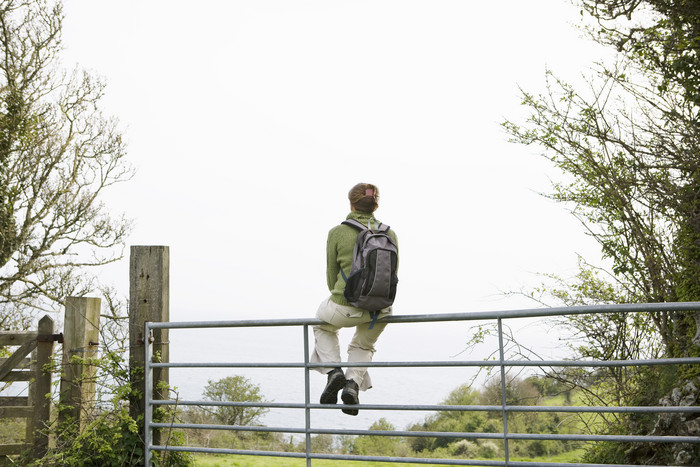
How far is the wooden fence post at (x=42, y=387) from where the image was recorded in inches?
267

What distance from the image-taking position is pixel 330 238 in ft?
17.4

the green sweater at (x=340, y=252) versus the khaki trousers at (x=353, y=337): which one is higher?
the green sweater at (x=340, y=252)

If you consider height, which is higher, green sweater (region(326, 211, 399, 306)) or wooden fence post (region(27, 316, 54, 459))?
green sweater (region(326, 211, 399, 306))

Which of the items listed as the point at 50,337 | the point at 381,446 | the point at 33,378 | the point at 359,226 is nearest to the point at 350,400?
the point at 359,226

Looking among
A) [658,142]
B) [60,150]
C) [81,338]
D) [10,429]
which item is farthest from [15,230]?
[658,142]

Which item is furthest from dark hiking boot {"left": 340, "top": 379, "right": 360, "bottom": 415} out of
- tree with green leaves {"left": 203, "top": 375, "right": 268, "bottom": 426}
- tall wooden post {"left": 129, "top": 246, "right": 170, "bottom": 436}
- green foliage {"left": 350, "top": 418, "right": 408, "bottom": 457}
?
green foliage {"left": 350, "top": 418, "right": 408, "bottom": 457}

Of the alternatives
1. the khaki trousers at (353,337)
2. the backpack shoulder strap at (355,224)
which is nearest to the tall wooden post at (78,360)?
the khaki trousers at (353,337)

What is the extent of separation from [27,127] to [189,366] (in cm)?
923

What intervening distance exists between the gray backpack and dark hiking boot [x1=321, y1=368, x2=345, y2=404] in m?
0.53

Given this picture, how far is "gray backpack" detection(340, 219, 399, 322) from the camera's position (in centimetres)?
A: 501

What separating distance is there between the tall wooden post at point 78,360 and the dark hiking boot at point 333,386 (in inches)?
93.2

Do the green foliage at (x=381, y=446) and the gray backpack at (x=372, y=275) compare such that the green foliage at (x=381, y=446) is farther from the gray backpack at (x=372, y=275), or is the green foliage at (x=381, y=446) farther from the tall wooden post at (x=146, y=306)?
the gray backpack at (x=372, y=275)

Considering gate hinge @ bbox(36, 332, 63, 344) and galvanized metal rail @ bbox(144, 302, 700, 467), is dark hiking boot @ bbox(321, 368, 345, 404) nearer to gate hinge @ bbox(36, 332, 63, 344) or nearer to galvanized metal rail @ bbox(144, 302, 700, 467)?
galvanized metal rail @ bbox(144, 302, 700, 467)

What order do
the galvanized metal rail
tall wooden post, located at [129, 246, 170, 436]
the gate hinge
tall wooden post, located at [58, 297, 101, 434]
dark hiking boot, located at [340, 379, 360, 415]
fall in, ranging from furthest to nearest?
the gate hinge, tall wooden post, located at [58, 297, 101, 434], tall wooden post, located at [129, 246, 170, 436], dark hiking boot, located at [340, 379, 360, 415], the galvanized metal rail
